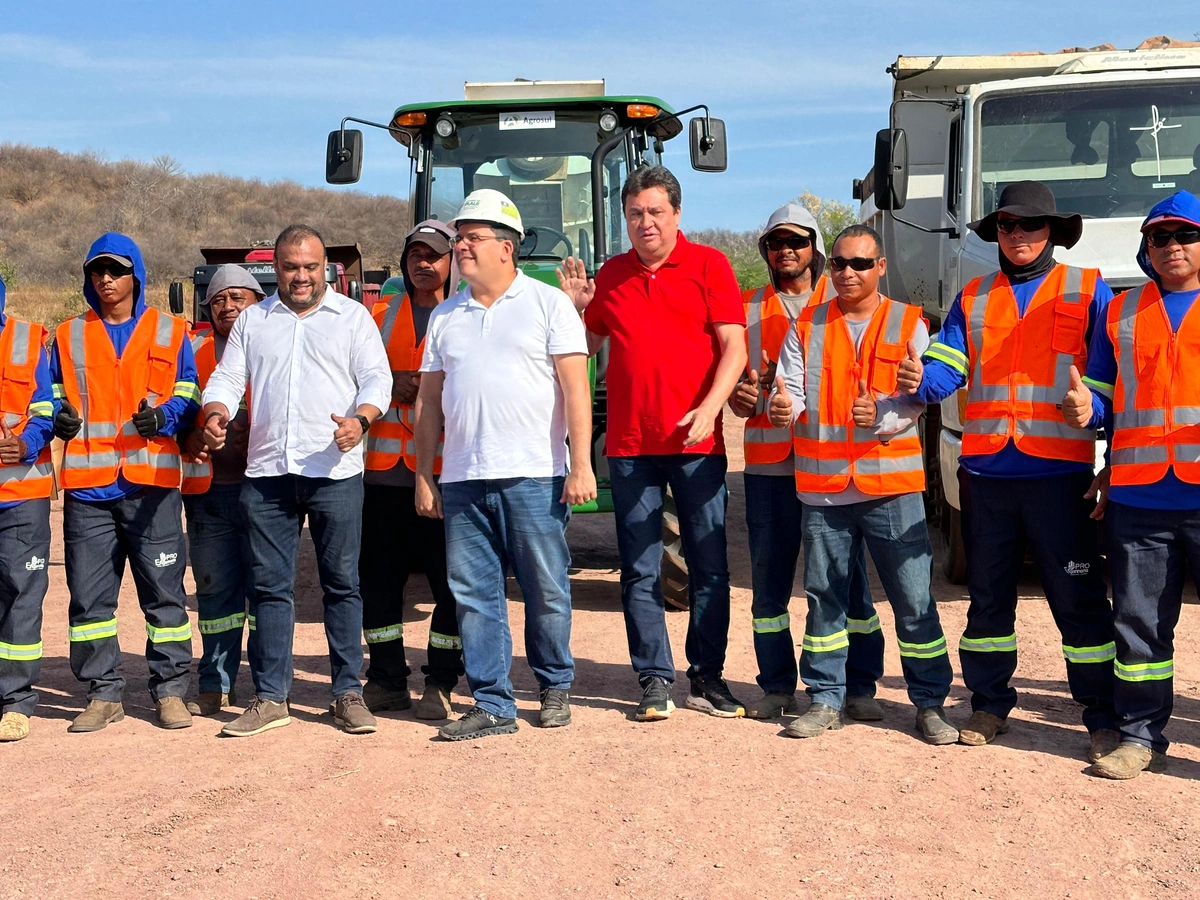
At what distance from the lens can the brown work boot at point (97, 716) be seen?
568cm

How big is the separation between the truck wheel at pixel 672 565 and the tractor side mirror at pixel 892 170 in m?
2.19

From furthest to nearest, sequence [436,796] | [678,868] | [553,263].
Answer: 1. [553,263]
2. [436,796]
3. [678,868]

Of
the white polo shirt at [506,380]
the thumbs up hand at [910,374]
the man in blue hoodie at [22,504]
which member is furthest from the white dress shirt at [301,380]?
the thumbs up hand at [910,374]

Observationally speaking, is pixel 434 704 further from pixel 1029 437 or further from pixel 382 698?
pixel 1029 437

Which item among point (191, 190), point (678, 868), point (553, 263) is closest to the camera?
point (678, 868)

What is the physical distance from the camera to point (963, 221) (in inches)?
331

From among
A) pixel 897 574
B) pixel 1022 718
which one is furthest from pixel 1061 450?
pixel 1022 718

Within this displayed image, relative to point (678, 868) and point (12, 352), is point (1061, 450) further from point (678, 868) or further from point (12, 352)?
point (12, 352)

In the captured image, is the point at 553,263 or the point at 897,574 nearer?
the point at 897,574

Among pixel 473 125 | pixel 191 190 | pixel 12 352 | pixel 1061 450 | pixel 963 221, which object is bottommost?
pixel 1061 450

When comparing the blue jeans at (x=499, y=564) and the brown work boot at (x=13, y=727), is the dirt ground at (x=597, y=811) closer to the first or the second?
the brown work boot at (x=13, y=727)

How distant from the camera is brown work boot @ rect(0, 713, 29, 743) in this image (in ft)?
18.3

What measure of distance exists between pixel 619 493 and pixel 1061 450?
1.69 m

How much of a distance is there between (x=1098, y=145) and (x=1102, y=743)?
4426mm
